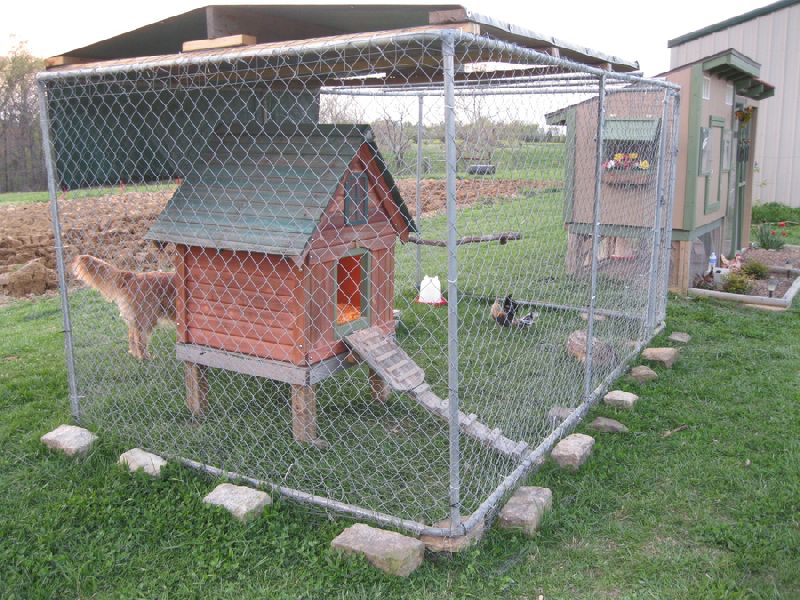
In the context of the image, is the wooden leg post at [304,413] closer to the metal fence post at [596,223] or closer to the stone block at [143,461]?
the stone block at [143,461]

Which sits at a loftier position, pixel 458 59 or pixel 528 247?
pixel 458 59

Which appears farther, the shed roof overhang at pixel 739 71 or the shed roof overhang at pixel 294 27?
the shed roof overhang at pixel 739 71

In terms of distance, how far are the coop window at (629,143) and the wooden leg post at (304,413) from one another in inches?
162

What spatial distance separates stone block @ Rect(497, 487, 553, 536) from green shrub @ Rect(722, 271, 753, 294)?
503cm

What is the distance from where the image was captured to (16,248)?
392 inches

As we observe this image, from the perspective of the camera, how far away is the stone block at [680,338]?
600cm

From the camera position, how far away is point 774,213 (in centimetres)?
1314

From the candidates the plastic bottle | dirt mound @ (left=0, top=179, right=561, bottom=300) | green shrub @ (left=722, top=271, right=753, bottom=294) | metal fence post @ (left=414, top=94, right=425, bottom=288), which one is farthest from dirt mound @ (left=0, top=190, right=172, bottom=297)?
the plastic bottle

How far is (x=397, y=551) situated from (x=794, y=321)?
17.3 ft

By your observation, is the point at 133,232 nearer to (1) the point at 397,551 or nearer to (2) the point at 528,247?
(2) the point at 528,247

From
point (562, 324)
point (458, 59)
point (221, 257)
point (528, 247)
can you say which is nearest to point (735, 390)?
point (562, 324)

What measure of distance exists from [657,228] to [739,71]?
3377 millimetres

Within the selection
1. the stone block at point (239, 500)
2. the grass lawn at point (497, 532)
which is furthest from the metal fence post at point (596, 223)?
the stone block at point (239, 500)

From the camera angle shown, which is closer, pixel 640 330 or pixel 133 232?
pixel 640 330
